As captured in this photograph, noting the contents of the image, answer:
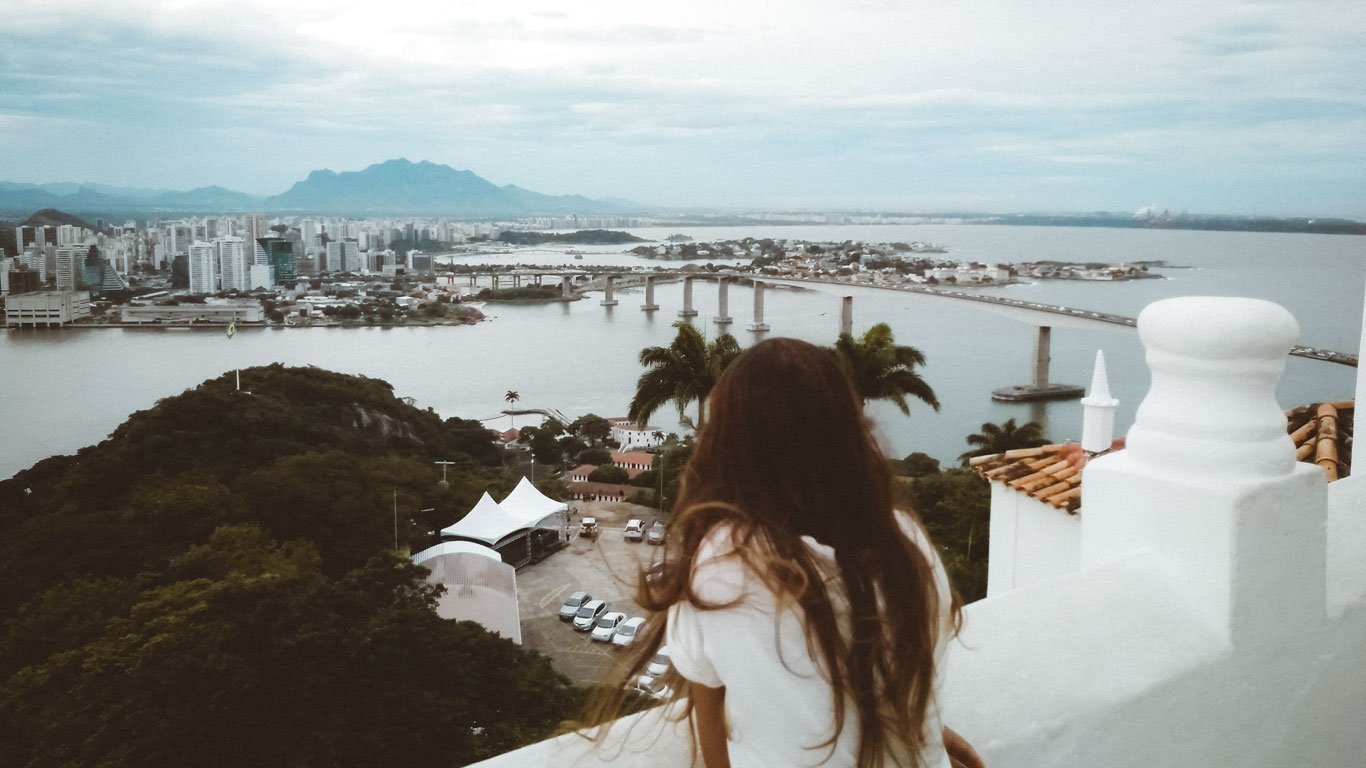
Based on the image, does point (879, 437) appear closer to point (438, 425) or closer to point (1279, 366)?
point (1279, 366)

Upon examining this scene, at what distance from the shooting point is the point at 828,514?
30.4 inches

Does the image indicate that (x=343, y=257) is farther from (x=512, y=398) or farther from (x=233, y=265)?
(x=512, y=398)

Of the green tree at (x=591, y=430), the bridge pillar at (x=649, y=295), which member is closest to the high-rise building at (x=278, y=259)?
the bridge pillar at (x=649, y=295)

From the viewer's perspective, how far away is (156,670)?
7988 millimetres

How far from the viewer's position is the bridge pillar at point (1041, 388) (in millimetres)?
28141

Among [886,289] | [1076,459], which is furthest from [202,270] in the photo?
[1076,459]

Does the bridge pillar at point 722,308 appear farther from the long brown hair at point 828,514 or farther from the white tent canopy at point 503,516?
the long brown hair at point 828,514

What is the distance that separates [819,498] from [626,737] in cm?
30

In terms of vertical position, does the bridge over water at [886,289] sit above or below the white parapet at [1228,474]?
below

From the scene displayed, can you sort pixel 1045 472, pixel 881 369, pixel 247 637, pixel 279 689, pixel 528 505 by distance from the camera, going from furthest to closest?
pixel 528 505
pixel 881 369
pixel 247 637
pixel 279 689
pixel 1045 472

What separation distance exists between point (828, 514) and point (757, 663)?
122mm

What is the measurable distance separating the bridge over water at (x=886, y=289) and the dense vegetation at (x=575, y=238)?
631 inches

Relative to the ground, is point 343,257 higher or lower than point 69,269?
higher

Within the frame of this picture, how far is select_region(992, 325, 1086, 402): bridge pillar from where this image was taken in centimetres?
2814
